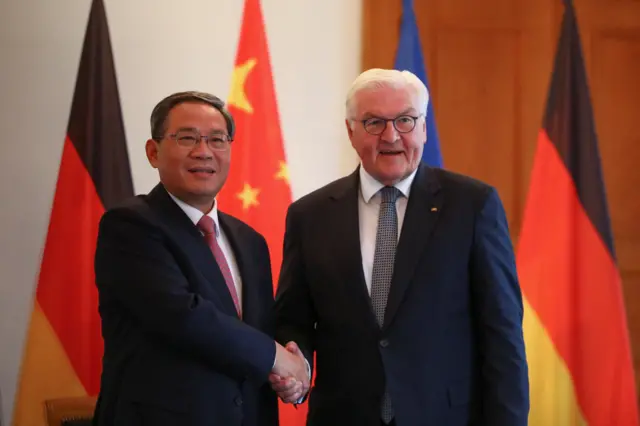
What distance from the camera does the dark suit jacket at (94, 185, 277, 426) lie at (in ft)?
5.01

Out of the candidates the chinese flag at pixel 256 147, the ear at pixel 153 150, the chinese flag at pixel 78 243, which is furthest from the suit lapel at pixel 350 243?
the chinese flag at pixel 78 243

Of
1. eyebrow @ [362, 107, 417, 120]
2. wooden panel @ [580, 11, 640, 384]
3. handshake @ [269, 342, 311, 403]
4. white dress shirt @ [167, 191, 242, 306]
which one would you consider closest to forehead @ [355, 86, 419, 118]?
eyebrow @ [362, 107, 417, 120]

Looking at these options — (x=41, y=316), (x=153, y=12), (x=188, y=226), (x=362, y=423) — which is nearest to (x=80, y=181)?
(x=41, y=316)

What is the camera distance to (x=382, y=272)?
1764 millimetres

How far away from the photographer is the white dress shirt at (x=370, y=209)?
181cm

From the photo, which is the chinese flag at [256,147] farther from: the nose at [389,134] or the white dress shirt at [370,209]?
the nose at [389,134]

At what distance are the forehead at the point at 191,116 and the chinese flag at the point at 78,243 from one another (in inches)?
46.2

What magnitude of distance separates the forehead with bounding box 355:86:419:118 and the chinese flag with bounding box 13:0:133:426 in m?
1.39

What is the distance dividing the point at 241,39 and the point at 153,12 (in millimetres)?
414

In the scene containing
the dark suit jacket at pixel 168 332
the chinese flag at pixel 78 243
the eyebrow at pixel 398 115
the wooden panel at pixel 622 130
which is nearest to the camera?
the dark suit jacket at pixel 168 332

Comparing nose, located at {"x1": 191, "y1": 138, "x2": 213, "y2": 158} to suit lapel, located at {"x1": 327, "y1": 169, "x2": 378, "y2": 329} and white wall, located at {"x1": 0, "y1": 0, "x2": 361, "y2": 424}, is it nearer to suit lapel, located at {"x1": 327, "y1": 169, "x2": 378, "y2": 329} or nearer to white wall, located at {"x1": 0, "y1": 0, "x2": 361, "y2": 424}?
suit lapel, located at {"x1": 327, "y1": 169, "x2": 378, "y2": 329}

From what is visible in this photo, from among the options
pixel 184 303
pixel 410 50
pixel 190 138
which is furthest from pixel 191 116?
pixel 410 50

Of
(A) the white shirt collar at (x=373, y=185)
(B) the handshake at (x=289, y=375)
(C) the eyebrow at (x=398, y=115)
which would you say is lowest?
(B) the handshake at (x=289, y=375)

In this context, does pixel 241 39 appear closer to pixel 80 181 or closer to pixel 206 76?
pixel 206 76
